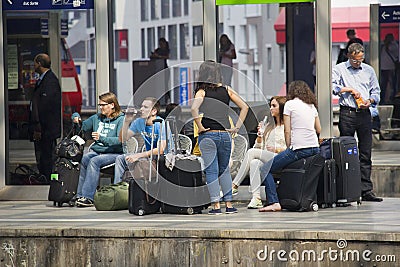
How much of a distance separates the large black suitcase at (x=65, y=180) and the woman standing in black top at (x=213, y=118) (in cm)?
164

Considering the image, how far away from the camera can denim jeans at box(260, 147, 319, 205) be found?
1212 centimetres

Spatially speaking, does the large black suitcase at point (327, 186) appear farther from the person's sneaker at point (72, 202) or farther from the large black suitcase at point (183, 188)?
the person's sneaker at point (72, 202)

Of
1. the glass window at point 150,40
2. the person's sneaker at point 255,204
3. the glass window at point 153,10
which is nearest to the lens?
the person's sneaker at point 255,204

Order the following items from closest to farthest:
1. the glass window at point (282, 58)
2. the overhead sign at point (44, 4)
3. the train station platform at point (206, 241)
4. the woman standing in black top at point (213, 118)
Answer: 1. the train station platform at point (206, 241)
2. the woman standing in black top at point (213, 118)
3. the overhead sign at point (44, 4)
4. the glass window at point (282, 58)

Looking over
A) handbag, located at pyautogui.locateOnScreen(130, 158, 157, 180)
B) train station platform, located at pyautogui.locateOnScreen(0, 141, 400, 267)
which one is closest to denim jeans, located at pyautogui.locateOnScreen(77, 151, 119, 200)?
handbag, located at pyautogui.locateOnScreen(130, 158, 157, 180)

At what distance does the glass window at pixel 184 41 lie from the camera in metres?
19.8

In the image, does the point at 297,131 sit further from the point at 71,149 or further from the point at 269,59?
the point at 269,59

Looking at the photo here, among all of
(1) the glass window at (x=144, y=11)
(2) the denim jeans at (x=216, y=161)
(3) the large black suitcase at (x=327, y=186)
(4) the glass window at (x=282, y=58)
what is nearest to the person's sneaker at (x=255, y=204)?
(2) the denim jeans at (x=216, y=161)

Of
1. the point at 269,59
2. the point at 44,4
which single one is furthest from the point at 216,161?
the point at 269,59

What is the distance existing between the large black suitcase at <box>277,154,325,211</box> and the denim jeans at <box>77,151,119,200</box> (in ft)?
6.01

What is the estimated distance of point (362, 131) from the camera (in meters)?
12.9

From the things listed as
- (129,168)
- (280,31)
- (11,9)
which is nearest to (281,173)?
(129,168)

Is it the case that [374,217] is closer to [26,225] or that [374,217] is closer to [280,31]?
[26,225]

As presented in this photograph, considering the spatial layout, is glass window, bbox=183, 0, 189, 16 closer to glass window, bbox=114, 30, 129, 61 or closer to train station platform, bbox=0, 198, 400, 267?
glass window, bbox=114, 30, 129, 61
